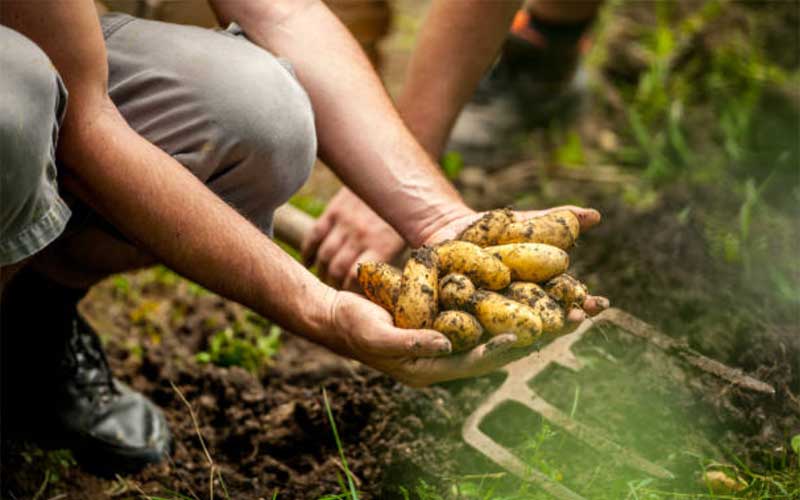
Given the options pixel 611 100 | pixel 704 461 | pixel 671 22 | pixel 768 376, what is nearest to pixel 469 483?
pixel 704 461

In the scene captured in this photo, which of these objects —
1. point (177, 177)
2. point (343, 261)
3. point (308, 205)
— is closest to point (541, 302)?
point (177, 177)

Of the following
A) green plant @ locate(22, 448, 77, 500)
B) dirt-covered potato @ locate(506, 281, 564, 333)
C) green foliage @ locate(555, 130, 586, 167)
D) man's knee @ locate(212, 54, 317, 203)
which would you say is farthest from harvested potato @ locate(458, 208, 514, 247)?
green foliage @ locate(555, 130, 586, 167)

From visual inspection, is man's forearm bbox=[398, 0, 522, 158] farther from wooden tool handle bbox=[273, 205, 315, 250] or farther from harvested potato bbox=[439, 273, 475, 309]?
harvested potato bbox=[439, 273, 475, 309]

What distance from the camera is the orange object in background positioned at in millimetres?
2264

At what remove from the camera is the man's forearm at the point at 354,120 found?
6.33 ft

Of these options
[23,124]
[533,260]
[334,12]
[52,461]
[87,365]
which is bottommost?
[52,461]

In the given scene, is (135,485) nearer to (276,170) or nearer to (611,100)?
(276,170)

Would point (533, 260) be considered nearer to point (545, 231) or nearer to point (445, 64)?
point (545, 231)

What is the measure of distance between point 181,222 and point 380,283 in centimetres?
32

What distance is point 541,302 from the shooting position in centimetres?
156

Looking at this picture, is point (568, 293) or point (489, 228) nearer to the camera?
point (568, 293)

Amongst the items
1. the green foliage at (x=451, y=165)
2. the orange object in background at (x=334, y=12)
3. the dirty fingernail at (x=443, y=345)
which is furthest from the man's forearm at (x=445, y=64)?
the dirty fingernail at (x=443, y=345)

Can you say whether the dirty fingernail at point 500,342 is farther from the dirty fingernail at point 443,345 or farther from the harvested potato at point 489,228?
the harvested potato at point 489,228

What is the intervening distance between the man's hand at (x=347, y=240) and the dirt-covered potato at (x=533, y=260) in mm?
573
